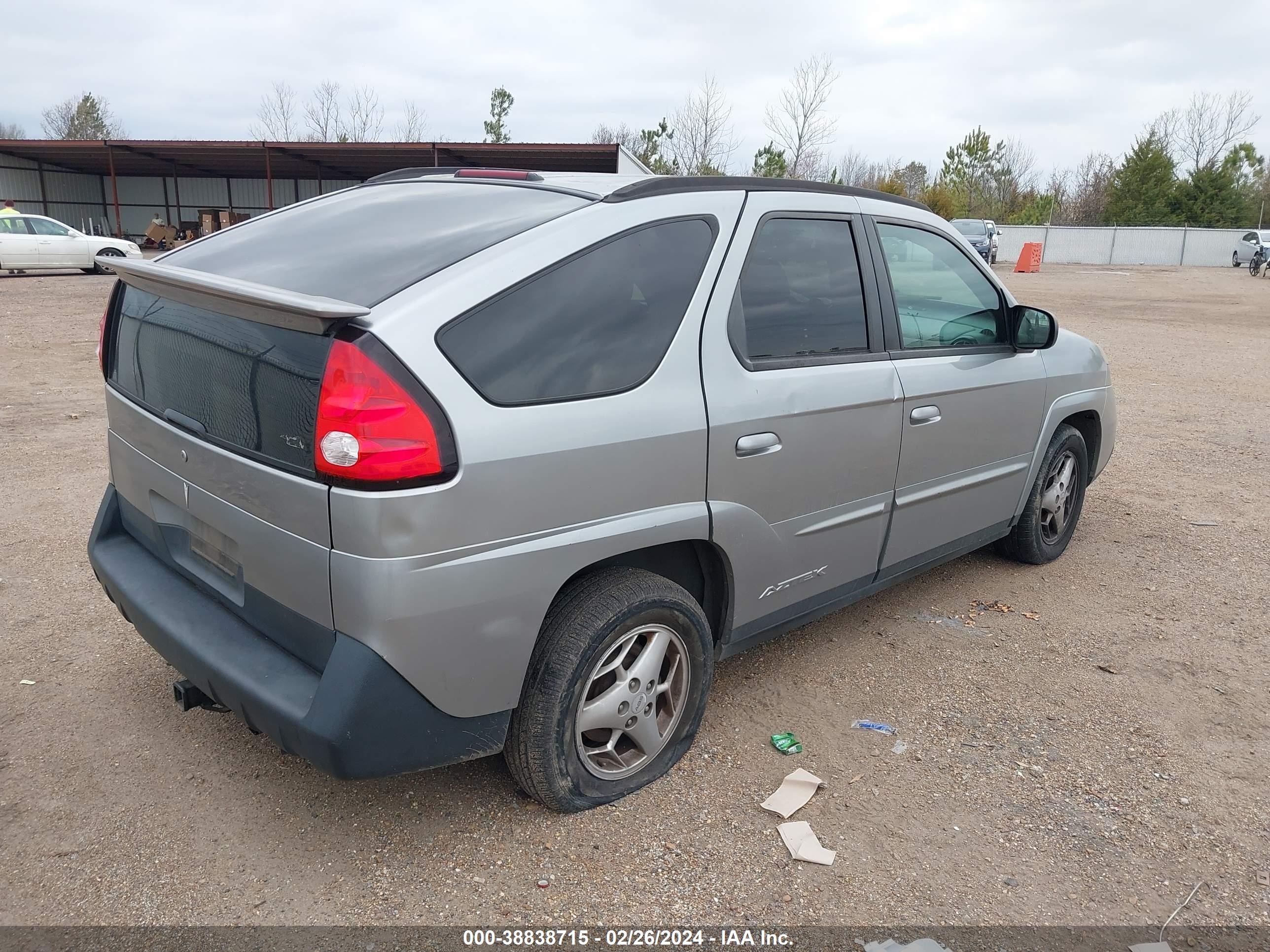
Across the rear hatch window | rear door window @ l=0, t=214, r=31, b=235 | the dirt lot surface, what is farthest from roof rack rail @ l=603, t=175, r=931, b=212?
rear door window @ l=0, t=214, r=31, b=235

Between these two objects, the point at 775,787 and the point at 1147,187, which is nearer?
the point at 775,787

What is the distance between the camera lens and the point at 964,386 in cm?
378

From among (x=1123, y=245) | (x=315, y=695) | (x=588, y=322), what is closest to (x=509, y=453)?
(x=588, y=322)

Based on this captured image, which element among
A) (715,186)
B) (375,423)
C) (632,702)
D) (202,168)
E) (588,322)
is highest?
(202,168)

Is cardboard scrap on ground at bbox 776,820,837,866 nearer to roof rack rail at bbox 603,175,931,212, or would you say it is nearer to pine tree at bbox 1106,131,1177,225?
roof rack rail at bbox 603,175,931,212

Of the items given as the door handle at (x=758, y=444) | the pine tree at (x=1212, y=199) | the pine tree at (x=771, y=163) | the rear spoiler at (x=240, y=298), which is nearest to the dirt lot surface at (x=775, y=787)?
the door handle at (x=758, y=444)

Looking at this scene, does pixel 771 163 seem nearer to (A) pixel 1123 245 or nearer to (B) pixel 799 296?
(A) pixel 1123 245

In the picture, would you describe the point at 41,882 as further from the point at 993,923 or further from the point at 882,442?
the point at 882,442

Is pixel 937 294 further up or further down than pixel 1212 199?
further down

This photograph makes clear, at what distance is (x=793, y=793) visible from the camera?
291cm

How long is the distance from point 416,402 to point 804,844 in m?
1.66

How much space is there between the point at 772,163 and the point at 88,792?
128ft

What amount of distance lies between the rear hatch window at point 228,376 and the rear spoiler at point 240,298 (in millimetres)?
24

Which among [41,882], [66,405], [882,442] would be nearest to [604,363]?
[882,442]
